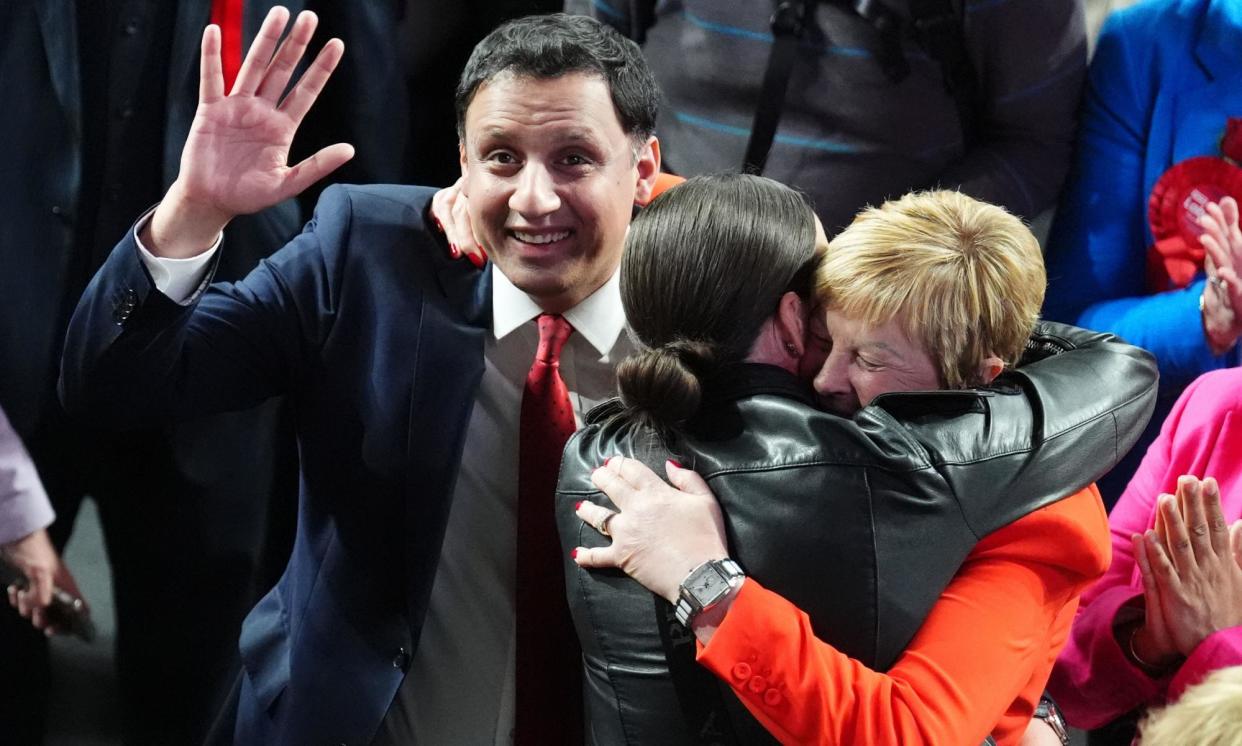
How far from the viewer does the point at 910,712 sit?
1386 millimetres

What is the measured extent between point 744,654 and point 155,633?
1.73 metres

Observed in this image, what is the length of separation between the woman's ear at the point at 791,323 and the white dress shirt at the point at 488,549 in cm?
50

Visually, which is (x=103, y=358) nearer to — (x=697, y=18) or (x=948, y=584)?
(x=948, y=584)

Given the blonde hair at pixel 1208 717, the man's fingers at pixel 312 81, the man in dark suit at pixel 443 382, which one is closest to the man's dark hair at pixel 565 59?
the man in dark suit at pixel 443 382

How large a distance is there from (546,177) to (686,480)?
2.02 feet

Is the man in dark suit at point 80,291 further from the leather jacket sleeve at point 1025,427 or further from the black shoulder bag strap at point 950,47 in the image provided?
the leather jacket sleeve at point 1025,427

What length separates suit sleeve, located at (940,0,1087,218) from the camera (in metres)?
2.45

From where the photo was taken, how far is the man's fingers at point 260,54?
1.75 metres

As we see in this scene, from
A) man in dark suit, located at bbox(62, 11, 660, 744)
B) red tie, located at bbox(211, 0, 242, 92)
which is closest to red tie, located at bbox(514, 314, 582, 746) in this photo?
man in dark suit, located at bbox(62, 11, 660, 744)

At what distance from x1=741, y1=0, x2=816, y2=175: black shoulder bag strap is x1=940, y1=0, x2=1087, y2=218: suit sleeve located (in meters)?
0.29

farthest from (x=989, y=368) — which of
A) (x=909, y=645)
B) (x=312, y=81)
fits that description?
(x=312, y=81)

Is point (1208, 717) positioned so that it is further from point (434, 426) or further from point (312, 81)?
point (312, 81)

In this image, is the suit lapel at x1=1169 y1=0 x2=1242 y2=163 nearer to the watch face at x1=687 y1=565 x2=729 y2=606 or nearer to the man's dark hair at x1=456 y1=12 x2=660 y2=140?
the man's dark hair at x1=456 y1=12 x2=660 y2=140

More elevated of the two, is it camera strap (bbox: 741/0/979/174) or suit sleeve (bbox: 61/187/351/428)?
camera strap (bbox: 741/0/979/174)
